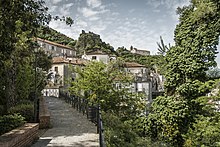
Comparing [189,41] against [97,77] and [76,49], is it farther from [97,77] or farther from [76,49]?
[76,49]

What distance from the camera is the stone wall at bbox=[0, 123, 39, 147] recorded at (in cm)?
549

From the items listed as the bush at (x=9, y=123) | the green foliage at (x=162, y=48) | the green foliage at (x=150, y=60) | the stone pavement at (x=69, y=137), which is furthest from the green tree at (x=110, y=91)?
the green foliage at (x=162, y=48)

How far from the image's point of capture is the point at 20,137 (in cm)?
627

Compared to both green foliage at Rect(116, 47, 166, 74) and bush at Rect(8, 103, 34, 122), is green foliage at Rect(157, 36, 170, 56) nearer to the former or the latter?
green foliage at Rect(116, 47, 166, 74)

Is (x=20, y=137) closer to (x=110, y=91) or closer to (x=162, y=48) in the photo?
(x=110, y=91)

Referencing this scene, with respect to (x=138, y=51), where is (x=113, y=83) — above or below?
below

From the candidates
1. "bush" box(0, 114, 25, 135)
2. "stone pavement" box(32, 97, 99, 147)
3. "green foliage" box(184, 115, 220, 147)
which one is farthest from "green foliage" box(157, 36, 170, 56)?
"bush" box(0, 114, 25, 135)

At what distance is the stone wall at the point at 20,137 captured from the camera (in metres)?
5.49

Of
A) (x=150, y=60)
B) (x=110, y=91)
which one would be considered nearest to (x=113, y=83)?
(x=110, y=91)

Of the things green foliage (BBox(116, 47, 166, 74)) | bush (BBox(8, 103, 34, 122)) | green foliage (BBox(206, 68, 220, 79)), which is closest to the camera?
bush (BBox(8, 103, 34, 122))

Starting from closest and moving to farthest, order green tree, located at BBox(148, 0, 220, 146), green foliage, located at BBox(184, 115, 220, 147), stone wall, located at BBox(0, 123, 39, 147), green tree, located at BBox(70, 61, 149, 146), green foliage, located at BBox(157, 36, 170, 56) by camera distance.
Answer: stone wall, located at BBox(0, 123, 39, 147) < green foliage, located at BBox(184, 115, 220, 147) < green tree, located at BBox(70, 61, 149, 146) < green tree, located at BBox(148, 0, 220, 146) < green foliage, located at BBox(157, 36, 170, 56)

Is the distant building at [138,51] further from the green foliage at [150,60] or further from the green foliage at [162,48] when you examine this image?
the green foliage at [162,48]

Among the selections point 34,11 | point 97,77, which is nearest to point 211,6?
point 97,77

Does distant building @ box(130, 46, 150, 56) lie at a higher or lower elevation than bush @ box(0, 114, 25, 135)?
higher
